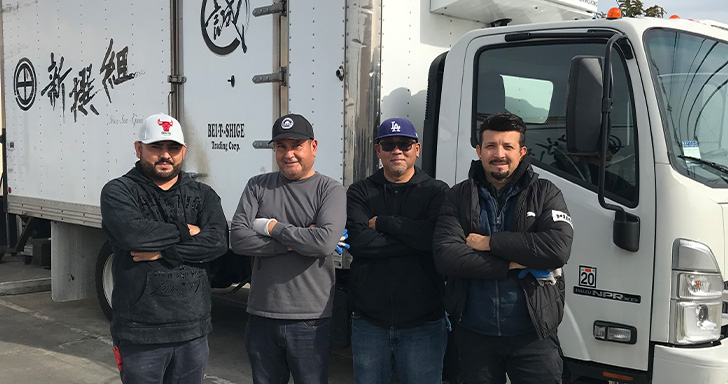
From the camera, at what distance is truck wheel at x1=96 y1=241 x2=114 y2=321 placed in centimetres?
643

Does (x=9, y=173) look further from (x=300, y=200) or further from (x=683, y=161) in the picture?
(x=683, y=161)

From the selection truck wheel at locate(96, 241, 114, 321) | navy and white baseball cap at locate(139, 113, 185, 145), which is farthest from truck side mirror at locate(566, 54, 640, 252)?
truck wheel at locate(96, 241, 114, 321)

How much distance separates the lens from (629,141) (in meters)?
3.40

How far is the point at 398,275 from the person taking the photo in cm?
321

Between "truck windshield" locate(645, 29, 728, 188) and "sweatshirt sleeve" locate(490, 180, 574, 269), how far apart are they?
0.82 m

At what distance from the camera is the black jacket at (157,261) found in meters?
3.06

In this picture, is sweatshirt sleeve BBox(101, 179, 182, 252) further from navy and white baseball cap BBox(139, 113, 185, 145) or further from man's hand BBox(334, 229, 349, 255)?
man's hand BBox(334, 229, 349, 255)

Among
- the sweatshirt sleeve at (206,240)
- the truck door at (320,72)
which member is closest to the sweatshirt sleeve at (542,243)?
the sweatshirt sleeve at (206,240)

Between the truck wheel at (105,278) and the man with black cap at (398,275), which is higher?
the man with black cap at (398,275)

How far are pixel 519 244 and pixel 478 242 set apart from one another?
0.61ft

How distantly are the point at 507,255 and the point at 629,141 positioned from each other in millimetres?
1024

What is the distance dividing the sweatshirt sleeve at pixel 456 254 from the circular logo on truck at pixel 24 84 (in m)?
5.43

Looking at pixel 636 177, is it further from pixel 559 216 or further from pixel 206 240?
pixel 206 240

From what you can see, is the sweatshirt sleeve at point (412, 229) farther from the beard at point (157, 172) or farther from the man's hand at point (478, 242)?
the beard at point (157, 172)
